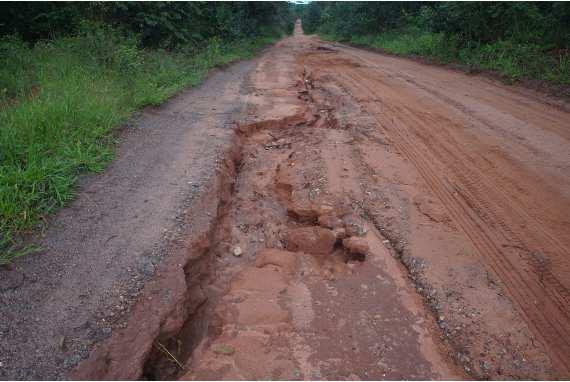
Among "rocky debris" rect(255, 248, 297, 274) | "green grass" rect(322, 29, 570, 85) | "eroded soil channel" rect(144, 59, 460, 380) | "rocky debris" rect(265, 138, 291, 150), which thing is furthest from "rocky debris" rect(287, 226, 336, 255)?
"green grass" rect(322, 29, 570, 85)

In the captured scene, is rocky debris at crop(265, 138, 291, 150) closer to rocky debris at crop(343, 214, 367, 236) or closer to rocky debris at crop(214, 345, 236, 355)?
rocky debris at crop(343, 214, 367, 236)

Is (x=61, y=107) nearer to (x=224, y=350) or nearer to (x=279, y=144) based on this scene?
(x=279, y=144)

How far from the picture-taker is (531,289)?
8.60ft

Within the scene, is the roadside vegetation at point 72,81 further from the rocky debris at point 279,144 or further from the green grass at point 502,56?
the green grass at point 502,56

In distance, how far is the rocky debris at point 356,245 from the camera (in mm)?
3092

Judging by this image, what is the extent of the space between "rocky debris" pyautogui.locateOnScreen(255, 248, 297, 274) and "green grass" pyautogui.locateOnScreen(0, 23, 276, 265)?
1692mm

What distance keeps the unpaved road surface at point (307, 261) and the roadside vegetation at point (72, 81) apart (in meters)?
0.28

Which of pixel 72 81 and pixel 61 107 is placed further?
pixel 72 81

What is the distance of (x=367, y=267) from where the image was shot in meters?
2.93

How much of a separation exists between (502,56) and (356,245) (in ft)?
27.2

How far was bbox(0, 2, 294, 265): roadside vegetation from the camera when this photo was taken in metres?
3.20

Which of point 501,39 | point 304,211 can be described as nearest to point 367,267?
point 304,211

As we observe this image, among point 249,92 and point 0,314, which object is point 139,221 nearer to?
point 0,314

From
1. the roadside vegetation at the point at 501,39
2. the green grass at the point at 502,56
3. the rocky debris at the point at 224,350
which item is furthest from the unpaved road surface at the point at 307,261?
the roadside vegetation at the point at 501,39
